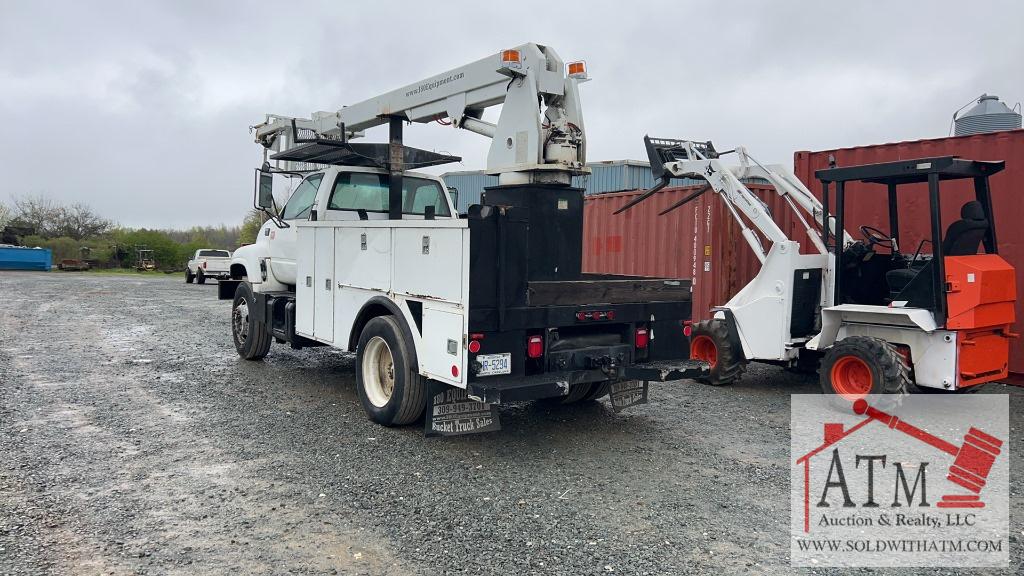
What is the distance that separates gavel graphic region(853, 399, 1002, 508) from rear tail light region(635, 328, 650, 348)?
227cm

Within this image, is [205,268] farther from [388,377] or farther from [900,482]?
[900,482]

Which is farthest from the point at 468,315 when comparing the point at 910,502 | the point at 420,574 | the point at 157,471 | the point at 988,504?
the point at 988,504

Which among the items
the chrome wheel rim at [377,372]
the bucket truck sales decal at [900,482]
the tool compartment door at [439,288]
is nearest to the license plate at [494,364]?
the tool compartment door at [439,288]

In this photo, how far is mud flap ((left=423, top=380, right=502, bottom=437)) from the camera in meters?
5.33

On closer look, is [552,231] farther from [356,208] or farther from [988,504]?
[988,504]

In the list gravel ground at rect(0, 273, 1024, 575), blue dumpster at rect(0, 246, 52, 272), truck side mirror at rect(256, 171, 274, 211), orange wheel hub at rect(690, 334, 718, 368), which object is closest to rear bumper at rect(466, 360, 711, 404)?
gravel ground at rect(0, 273, 1024, 575)

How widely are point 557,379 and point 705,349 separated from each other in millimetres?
3700

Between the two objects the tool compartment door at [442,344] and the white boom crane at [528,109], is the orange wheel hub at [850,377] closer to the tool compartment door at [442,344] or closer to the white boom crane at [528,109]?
the white boom crane at [528,109]

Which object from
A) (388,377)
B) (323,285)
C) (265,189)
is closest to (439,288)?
(388,377)

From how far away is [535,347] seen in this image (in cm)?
531

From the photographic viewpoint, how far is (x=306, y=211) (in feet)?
26.6

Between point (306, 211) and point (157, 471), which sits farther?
point (306, 211)

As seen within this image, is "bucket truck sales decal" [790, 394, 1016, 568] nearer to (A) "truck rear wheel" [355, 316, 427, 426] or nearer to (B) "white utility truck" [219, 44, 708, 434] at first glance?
(B) "white utility truck" [219, 44, 708, 434]

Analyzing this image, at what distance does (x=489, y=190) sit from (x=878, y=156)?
5817mm
